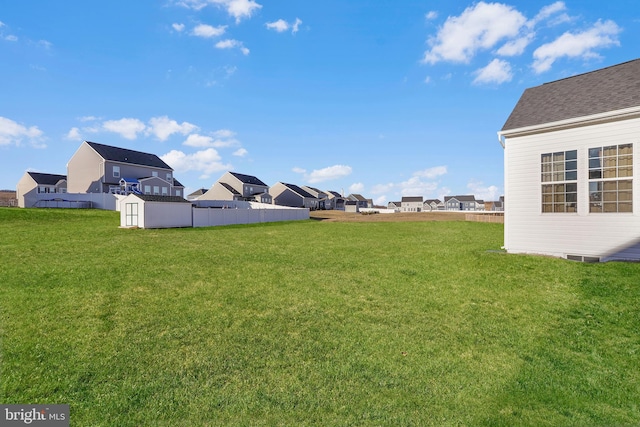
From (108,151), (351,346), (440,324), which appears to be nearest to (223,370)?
(351,346)

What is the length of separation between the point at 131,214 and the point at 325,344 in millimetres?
24218

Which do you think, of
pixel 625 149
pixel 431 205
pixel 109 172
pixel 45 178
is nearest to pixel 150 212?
pixel 109 172

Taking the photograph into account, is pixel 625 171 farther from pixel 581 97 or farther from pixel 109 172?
pixel 109 172

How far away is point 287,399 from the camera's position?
395 centimetres

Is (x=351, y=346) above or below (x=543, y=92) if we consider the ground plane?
below

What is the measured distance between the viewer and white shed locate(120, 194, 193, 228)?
24.3 m

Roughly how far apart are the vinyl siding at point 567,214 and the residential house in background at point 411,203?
347 ft

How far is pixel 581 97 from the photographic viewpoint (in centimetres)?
1221

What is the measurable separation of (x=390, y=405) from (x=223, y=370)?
2.32 meters

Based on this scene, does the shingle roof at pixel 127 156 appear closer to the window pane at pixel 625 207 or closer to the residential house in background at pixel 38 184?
the residential house in background at pixel 38 184

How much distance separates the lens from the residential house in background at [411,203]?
384 ft

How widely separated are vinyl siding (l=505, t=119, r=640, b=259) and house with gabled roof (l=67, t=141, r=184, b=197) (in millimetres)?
44868

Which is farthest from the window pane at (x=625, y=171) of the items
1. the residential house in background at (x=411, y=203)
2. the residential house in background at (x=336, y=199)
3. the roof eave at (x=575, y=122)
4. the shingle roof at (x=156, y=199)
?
the residential house in background at (x=411, y=203)

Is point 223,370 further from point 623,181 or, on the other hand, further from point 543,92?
point 543,92
